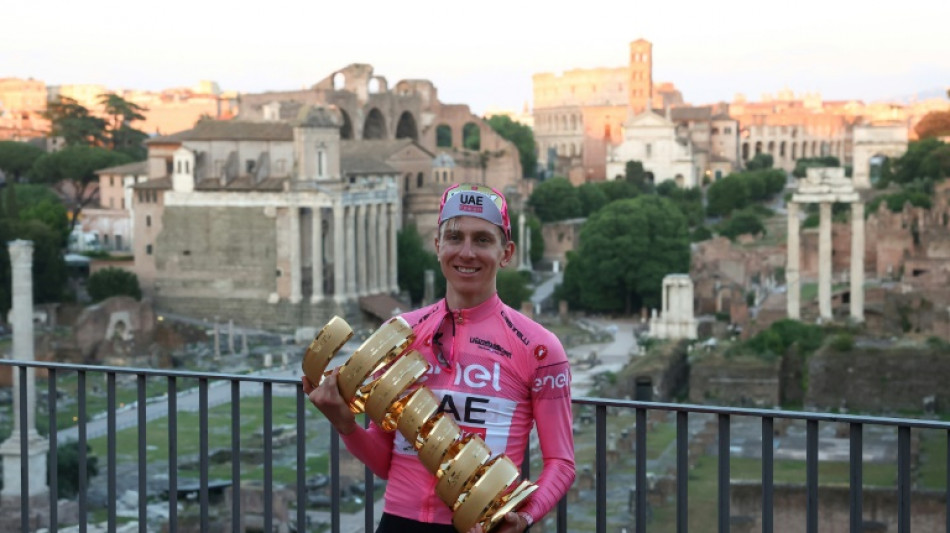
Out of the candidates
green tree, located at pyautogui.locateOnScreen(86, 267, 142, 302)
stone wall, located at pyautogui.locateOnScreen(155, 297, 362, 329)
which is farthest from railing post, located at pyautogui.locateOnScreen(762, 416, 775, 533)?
green tree, located at pyautogui.locateOnScreen(86, 267, 142, 302)

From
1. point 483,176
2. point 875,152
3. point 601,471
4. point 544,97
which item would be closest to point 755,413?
point 601,471

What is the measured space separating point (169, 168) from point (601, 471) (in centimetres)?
3765

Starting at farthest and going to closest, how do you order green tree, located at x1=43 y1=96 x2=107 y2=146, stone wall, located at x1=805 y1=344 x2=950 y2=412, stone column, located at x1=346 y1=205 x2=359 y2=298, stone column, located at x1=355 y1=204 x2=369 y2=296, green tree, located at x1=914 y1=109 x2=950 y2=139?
green tree, located at x1=914 y1=109 x2=950 y2=139, green tree, located at x1=43 y1=96 x2=107 y2=146, stone column, located at x1=355 y1=204 x2=369 y2=296, stone column, located at x1=346 y1=205 x2=359 y2=298, stone wall, located at x1=805 y1=344 x2=950 y2=412

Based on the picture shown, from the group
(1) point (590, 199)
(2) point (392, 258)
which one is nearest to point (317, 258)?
(2) point (392, 258)

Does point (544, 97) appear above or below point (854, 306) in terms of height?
above

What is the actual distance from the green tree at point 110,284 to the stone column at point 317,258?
12.7 ft

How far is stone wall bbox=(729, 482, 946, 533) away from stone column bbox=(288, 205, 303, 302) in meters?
23.5

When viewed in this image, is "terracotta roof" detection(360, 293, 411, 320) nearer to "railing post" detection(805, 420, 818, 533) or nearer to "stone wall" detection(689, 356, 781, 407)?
"stone wall" detection(689, 356, 781, 407)

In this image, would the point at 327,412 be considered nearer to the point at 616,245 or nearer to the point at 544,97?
the point at 616,245

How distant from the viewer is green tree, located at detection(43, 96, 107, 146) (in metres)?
60.4

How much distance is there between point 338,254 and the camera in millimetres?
38312

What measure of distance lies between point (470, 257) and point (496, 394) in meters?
0.29

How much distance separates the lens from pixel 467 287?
3.61 m

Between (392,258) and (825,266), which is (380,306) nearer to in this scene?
(392,258)
